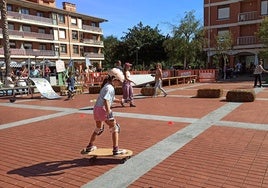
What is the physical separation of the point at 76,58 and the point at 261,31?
120ft

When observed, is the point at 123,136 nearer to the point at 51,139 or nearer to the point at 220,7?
the point at 51,139

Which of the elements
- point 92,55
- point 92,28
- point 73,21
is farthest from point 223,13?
point 92,28

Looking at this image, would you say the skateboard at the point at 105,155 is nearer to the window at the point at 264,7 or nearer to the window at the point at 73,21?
the window at the point at 264,7

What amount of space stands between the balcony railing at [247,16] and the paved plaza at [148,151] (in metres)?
30.4

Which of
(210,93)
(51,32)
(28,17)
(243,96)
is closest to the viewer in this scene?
(243,96)

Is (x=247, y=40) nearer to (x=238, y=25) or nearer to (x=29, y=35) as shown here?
(x=238, y=25)

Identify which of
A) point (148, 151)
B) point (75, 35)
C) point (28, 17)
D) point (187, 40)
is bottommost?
point (148, 151)

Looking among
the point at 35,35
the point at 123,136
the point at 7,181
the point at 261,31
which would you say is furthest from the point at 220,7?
the point at 7,181

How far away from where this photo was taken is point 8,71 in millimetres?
19344

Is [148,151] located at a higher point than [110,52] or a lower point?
lower

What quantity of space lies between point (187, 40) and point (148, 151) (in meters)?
30.9

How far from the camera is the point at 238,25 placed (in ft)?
125

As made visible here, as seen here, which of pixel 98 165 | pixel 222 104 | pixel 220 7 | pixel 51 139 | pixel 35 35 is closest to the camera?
pixel 98 165

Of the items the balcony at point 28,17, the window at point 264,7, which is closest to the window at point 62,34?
the balcony at point 28,17
